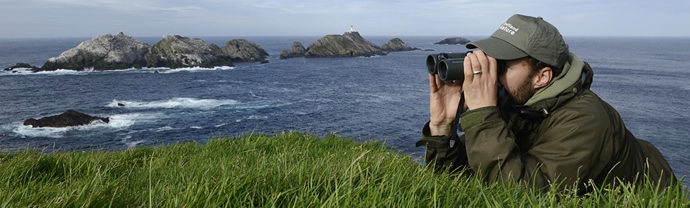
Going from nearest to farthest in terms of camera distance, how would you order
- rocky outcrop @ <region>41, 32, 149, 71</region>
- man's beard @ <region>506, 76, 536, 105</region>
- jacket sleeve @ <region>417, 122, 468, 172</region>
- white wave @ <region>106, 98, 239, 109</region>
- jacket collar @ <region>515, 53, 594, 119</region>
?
jacket collar @ <region>515, 53, 594, 119</region>
man's beard @ <region>506, 76, 536, 105</region>
jacket sleeve @ <region>417, 122, 468, 172</region>
white wave @ <region>106, 98, 239, 109</region>
rocky outcrop @ <region>41, 32, 149, 71</region>

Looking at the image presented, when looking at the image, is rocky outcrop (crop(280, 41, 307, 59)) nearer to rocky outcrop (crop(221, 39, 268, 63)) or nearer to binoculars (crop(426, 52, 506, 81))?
rocky outcrop (crop(221, 39, 268, 63))

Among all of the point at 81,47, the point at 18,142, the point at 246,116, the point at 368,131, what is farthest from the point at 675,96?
the point at 81,47

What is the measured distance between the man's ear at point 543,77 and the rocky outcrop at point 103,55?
82.1 metres

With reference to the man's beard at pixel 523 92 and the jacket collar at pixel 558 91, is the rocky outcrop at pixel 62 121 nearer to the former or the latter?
the man's beard at pixel 523 92

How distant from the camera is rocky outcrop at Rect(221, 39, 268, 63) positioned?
94.1 metres

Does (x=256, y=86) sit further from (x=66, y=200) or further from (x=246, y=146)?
(x=66, y=200)

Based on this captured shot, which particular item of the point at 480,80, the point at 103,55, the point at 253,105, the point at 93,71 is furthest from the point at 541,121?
the point at 103,55

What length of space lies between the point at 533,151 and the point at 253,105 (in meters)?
42.2

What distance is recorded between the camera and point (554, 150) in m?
2.35

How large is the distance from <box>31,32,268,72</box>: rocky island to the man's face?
269ft

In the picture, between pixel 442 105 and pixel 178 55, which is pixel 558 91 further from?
pixel 178 55

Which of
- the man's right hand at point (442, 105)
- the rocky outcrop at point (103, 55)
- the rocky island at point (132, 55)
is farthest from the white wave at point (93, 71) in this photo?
the man's right hand at point (442, 105)

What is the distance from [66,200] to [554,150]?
244 centimetres

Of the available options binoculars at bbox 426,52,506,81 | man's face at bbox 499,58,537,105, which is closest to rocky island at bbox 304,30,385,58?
binoculars at bbox 426,52,506,81
